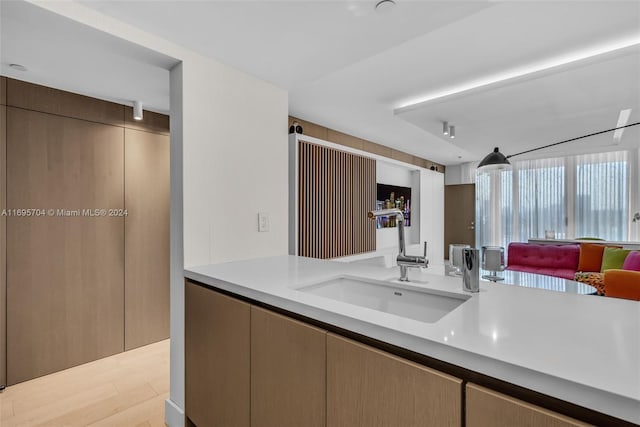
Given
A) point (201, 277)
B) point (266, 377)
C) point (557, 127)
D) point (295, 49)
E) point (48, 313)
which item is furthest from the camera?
point (557, 127)

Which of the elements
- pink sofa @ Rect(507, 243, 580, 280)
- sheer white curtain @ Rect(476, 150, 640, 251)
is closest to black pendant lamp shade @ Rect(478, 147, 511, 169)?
pink sofa @ Rect(507, 243, 580, 280)

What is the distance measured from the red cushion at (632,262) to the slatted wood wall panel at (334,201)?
2.85 metres

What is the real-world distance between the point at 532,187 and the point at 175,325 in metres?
6.92

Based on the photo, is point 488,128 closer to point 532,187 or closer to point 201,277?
point 532,187

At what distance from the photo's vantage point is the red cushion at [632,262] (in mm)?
3363

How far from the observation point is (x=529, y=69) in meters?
2.45

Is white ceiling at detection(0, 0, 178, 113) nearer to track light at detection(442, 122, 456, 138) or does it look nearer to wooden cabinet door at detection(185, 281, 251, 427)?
wooden cabinet door at detection(185, 281, 251, 427)

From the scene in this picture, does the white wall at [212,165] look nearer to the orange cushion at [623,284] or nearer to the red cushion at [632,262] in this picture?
the orange cushion at [623,284]

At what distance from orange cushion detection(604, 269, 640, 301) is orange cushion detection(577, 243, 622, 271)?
8.31 feet

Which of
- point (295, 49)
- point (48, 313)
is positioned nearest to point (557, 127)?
point (295, 49)

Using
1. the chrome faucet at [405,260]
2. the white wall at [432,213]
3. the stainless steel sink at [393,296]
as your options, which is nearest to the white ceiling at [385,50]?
the chrome faucet at [405,260]

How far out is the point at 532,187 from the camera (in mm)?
6328

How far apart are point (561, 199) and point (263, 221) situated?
20.5 ft

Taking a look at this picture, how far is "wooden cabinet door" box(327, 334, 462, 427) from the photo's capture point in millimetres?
718
